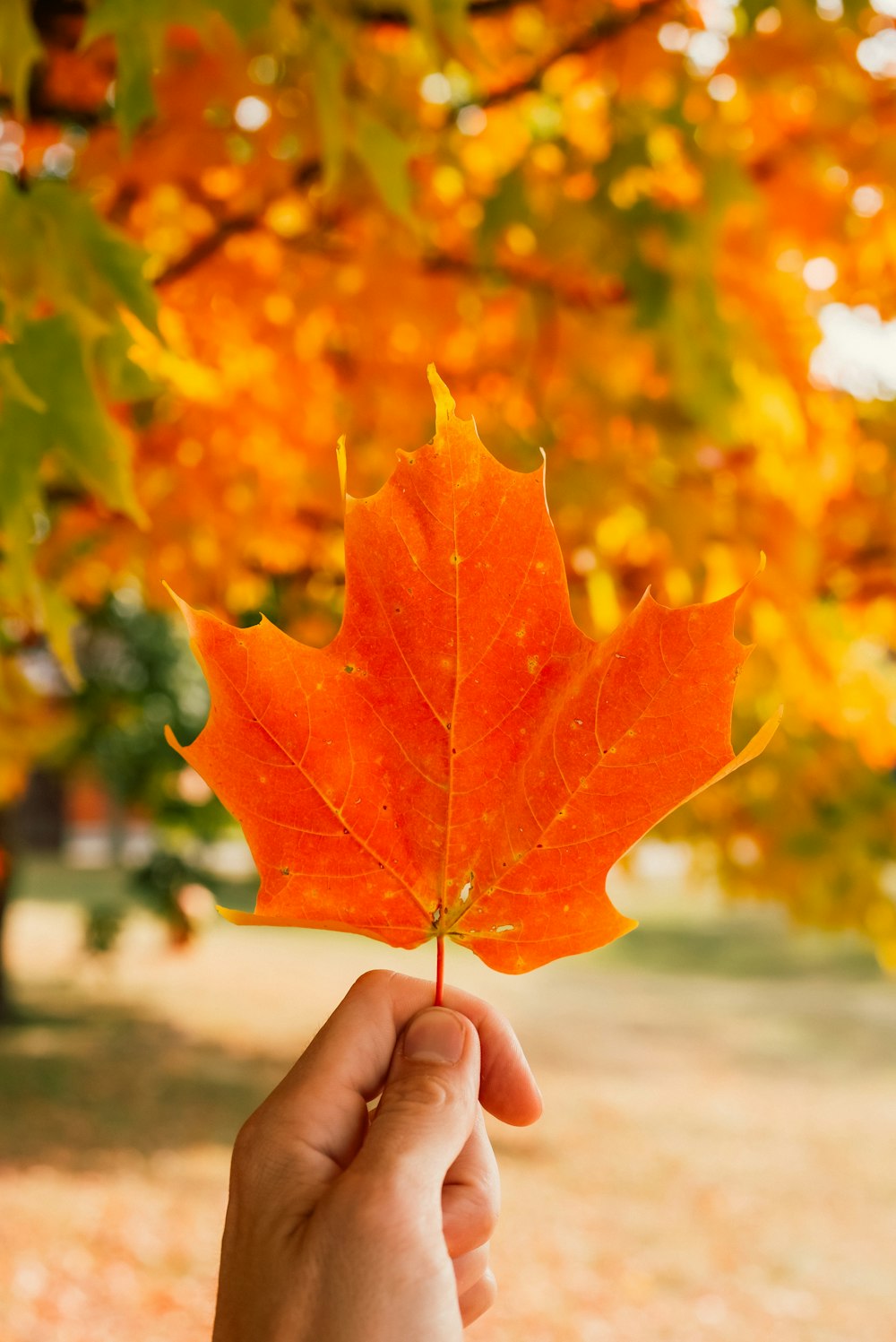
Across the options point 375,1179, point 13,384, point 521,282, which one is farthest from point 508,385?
point 375,1179

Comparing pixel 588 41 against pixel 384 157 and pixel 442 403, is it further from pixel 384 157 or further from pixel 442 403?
pixel 442 403

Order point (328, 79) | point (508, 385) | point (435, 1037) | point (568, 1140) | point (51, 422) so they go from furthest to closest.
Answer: point (568, 1140), point (508, 385), point (328, 79), point (51, 422), point (435, 1037)

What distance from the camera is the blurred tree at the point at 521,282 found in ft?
7.67

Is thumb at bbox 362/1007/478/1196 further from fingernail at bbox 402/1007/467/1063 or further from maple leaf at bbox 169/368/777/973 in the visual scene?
maple leaf at bbox 169/368/777/973

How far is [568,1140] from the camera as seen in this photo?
24.1 feet

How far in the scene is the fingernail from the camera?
894 millimetres

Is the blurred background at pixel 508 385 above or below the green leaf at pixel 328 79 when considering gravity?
below

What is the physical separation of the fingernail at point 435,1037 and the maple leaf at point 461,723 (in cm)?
11

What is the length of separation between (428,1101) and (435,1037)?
0.26 ft

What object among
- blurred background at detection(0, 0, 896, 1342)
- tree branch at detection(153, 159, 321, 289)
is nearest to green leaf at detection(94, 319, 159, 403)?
blurred background at detection(0, 0, 896, 1342)

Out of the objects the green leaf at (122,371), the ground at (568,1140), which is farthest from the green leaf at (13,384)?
the ground at (568,1140)

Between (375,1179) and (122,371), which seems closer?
(375,1179)

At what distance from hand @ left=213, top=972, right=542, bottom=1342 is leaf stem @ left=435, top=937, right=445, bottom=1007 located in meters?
0.01

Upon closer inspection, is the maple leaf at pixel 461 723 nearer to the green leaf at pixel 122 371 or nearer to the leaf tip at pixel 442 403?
the leaf tip at pixel 442 403
